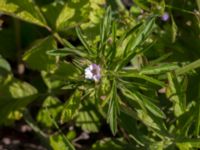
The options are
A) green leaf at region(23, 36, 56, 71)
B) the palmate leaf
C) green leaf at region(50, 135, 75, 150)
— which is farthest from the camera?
green leaf at region(23, 36, 56, 71)

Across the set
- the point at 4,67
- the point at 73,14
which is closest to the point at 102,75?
the point at 73,14

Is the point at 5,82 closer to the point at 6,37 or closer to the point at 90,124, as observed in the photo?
the point at 6,37

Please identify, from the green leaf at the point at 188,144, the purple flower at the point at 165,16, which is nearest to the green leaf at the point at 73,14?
the purple flower at the point at 165,16

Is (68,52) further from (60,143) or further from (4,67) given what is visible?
(4,67)

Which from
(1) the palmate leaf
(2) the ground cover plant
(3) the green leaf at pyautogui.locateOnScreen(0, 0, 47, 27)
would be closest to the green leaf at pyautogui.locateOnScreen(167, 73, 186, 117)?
(2) the ground cover plant

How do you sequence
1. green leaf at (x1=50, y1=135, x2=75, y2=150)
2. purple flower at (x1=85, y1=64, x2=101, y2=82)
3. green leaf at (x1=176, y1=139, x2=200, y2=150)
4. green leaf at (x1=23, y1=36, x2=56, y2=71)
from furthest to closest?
green leaf at (x1=23, y1=36, x2=56, y2=71)
green leaf at (x1=50, y1=135, x2=75, y2=150)
green leaf at (x1=176, y1=139, x2=200, y2=150)
purple flower at (x1=85, y1=64, x2=101, y2=82)

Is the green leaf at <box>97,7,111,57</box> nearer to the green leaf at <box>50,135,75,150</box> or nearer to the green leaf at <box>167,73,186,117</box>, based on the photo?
the green leaf at <box>167,73,186,117</box>

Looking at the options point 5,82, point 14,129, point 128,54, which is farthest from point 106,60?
point 14,129
